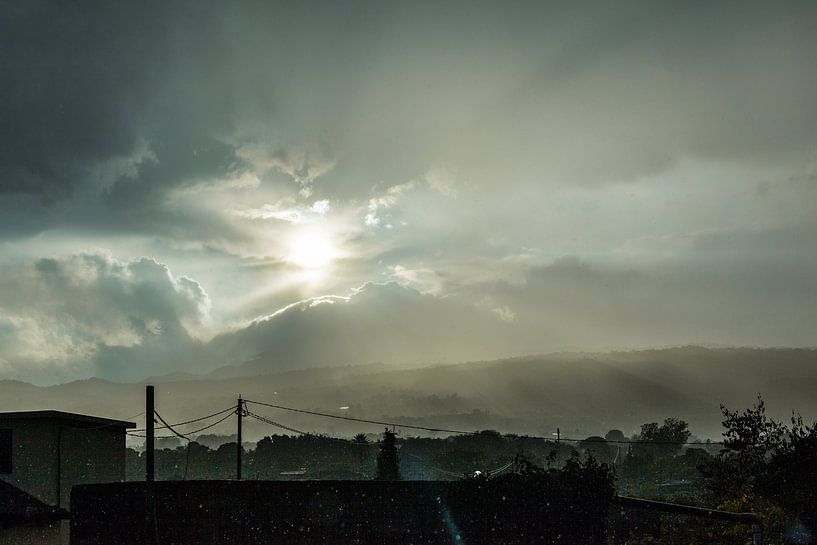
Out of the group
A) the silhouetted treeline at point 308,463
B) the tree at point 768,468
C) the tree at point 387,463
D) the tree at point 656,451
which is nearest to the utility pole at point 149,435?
the tree at point 768,468

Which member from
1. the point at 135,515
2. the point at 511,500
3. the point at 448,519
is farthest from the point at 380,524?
the point at 135,515

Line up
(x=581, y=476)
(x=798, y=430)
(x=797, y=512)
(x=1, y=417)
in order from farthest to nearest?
(x=1, y=417) → (x=798, y=430) → (x=797, y=512) → (x=581, y=476)

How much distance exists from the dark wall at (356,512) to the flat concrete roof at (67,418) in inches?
505

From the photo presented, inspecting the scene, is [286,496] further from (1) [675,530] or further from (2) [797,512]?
(2) [797,512]

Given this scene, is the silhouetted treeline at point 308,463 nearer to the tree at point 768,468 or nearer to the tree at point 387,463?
the tree at point 387,463

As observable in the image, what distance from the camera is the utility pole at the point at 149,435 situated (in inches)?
980

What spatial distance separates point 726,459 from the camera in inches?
997

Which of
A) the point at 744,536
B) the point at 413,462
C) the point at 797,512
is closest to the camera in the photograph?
the point at 744,536

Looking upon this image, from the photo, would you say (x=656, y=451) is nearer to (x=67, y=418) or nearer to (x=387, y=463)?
(x=387, y=463)

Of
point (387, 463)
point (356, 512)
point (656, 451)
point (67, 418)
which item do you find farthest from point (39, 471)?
point (656, 451)

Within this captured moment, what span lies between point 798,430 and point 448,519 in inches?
590

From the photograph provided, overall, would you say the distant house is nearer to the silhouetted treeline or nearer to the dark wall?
the dark wall

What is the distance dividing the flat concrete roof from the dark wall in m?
12.8

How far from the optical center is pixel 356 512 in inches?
939
